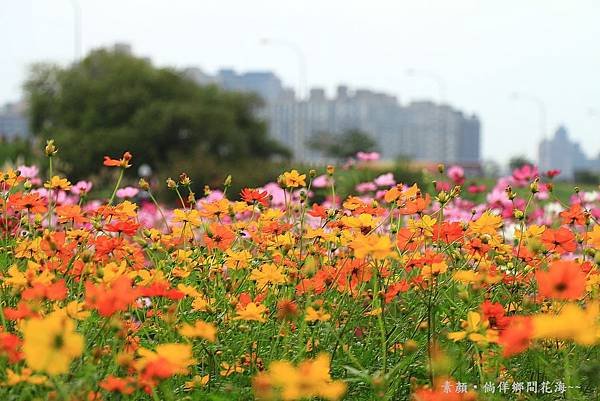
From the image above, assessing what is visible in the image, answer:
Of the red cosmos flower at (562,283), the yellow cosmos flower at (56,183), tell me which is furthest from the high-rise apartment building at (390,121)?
the red cosmos flower at (562,283)

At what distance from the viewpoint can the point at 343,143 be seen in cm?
6988

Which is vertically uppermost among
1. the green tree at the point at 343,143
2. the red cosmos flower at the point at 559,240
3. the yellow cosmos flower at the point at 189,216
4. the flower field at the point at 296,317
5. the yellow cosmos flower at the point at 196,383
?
the yellow cosmos flower at the point at 189,216

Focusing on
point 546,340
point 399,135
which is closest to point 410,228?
point 546,340

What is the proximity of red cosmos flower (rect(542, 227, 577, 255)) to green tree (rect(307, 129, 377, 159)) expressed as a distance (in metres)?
61.8

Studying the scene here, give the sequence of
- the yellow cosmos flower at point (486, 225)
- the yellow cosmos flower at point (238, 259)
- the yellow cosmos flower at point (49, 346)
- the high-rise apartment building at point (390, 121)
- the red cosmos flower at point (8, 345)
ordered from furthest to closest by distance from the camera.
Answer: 1. the high-rise apartment building at point (390, 121)
2. the yellow cosmos flower at point (238, 259)
3. the yellow cosmos flower at point (486, 225)
4. the red cosmos flower at point (8, 345)
5. the yellow cosmos flower at point (49, 346)

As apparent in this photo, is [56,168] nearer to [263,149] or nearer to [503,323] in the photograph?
[503,323]

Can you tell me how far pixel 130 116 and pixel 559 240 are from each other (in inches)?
1257

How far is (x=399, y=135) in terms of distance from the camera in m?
168

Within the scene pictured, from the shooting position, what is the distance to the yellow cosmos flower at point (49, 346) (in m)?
1.34

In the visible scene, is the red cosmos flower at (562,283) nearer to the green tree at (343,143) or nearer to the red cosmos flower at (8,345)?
the red cosmos flower at (8,345)

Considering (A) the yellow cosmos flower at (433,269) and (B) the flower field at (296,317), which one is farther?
(A) the yellow cosmos flower at (433,269)

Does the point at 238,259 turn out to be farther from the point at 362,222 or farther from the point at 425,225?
the point at 425,225

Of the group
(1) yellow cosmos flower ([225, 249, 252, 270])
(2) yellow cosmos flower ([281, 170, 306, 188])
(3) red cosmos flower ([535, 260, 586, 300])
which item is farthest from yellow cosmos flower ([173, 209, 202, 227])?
(3) red cosmos flower ([535, 260, 586, 300])

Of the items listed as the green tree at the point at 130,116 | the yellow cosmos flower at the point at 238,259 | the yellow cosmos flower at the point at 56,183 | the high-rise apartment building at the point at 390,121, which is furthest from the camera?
the high-rise apartment building at the point at 390,121
